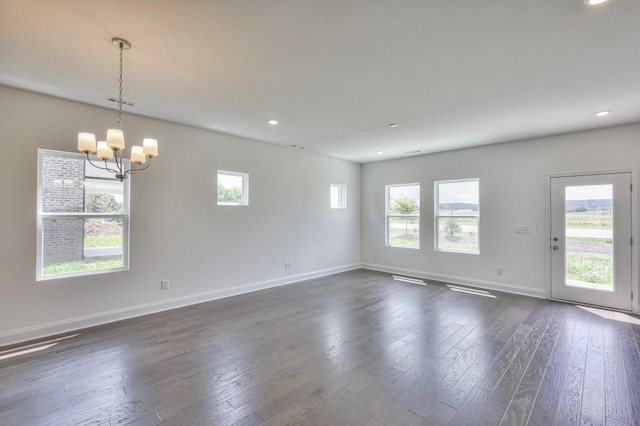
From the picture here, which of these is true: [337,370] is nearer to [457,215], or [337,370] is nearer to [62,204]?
[62,204]

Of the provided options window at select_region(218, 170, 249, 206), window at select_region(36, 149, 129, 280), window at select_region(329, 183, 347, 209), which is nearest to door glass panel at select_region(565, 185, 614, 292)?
window at select_region(329, 183, 347, 209)

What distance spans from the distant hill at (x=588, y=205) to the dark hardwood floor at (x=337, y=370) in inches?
60.1

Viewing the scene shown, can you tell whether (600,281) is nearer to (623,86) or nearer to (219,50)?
(623,86)

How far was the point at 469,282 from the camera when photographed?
5711 millimetres

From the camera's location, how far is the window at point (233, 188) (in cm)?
497

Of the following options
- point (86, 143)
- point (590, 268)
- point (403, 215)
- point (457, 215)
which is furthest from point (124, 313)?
point (590, 268)

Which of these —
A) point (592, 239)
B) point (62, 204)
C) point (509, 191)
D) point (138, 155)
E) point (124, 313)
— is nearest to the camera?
point (138, 155)

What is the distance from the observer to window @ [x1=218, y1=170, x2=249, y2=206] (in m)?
4.97

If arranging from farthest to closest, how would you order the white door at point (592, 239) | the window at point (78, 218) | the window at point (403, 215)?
the window at point (403, 215) < the white door at point (592, 239) < the window at point (78, 218)

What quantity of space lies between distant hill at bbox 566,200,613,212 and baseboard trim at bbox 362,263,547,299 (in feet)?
4.73

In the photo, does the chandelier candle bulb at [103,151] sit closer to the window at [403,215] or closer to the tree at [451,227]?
the window at [403,215]

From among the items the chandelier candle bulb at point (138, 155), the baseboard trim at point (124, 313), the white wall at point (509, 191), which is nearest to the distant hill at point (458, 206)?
the white wall at point (509, 191)

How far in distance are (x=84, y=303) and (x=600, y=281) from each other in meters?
7.23

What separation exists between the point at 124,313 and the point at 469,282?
5.83 meters
